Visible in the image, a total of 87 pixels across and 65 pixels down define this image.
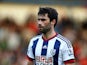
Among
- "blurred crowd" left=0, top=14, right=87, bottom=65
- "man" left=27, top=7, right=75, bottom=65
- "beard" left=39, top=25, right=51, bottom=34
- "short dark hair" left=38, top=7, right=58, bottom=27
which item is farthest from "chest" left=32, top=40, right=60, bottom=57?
"blurred crowd" left=0, top=14, right=87, bottom=65

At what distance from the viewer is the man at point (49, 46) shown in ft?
21.6

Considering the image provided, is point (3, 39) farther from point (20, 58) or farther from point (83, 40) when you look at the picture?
point (83, 40)

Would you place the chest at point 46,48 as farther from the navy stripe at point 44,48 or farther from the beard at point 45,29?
the beard at point 45,29

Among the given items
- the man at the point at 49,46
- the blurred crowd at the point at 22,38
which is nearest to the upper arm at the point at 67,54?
the man at the point at 49,46

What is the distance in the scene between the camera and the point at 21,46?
484 inches

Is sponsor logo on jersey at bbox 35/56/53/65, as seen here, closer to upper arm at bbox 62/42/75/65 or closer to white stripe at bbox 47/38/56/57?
white stripe at bbox 47/38/56/57

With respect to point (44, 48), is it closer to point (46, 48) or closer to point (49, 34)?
point (46, 48)

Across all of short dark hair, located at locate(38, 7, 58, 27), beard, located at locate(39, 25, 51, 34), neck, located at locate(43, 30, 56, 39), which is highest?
short dark hair, located at locate(38, 7, 58, 27)

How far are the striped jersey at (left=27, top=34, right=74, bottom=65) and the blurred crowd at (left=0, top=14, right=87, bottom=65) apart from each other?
4.79 metres

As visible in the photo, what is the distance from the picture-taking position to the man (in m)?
6.59

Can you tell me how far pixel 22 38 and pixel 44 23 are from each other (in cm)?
576

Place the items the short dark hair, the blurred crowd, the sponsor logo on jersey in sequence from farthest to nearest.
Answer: the blurred crowd, the short dark hair, the sponsor logo on jersey

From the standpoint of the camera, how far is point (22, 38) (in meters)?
12.4

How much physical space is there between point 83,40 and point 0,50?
7.36 ft
